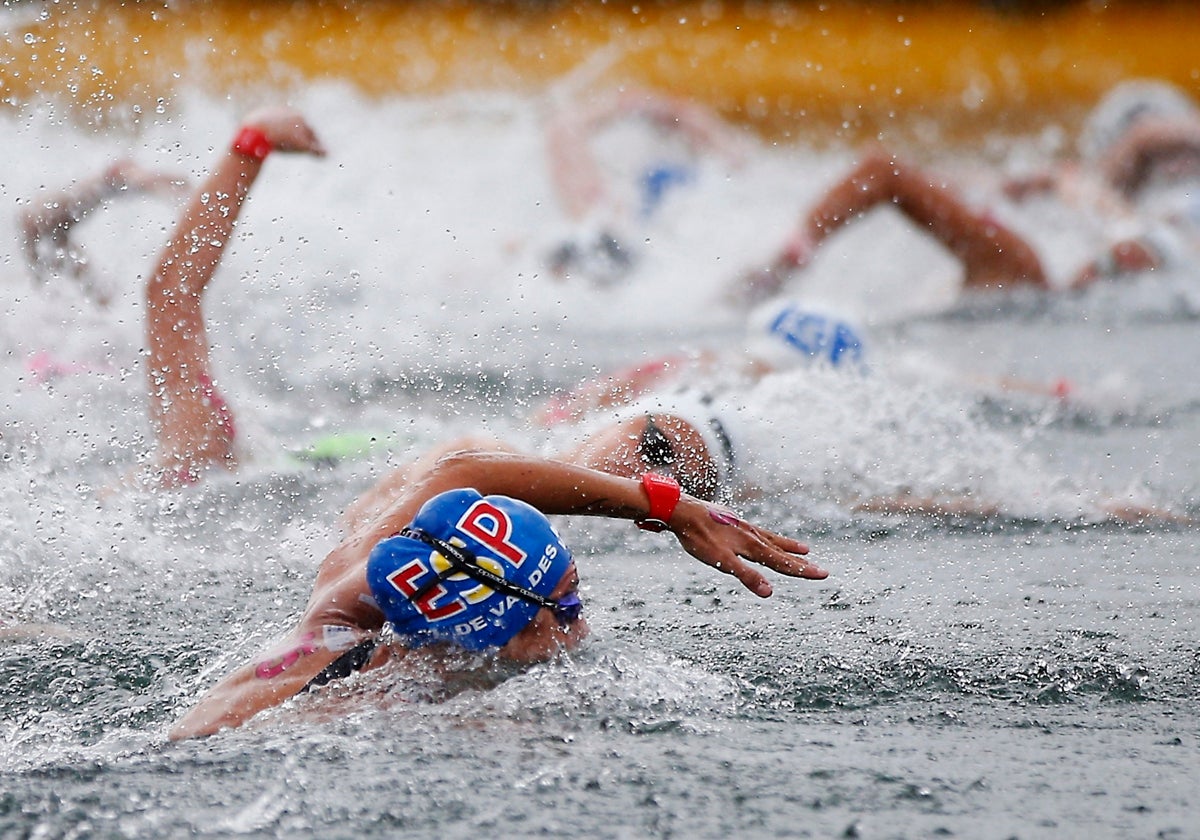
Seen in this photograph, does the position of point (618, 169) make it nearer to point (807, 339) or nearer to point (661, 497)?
point (807, 339)

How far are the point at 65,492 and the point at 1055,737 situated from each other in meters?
3.01

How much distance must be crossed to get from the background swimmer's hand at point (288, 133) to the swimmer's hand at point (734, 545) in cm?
184

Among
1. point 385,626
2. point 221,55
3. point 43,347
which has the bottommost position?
point 385,626

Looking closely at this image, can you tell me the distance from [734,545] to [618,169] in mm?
8717

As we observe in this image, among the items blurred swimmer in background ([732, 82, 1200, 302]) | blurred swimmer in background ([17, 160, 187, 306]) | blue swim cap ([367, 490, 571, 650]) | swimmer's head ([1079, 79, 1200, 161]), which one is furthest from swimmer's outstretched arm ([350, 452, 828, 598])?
swimmer's head ([1079, 79, 1200, 161])

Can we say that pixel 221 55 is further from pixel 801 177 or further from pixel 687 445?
pixel 687 445

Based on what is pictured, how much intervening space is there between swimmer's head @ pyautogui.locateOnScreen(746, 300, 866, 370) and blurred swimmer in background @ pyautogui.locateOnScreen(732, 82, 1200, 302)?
144cm

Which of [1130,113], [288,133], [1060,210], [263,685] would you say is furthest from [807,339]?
[1130,113]

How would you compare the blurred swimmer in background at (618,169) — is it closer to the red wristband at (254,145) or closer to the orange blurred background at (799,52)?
the orange blurred background at (799,52)

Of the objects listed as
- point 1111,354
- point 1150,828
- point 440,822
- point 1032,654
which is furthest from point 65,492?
point 1111,354

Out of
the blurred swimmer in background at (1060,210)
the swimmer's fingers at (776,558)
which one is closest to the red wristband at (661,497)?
the swimmer's fingers at (776,558)

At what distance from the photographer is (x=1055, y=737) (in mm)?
2992

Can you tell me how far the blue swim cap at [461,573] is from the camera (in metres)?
2.94

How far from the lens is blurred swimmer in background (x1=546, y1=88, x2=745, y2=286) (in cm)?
853
